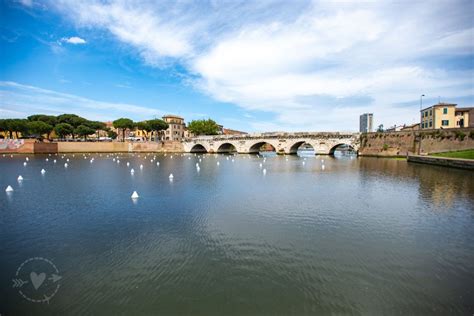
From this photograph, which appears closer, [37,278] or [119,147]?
[37,278]

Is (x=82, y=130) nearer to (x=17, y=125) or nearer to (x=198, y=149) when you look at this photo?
(x=17, y=125)

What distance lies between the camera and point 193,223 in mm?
11578

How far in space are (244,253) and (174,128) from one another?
107 meters

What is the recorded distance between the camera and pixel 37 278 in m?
7.22

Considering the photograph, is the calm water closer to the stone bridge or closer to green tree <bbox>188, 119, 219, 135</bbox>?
the stone bridge

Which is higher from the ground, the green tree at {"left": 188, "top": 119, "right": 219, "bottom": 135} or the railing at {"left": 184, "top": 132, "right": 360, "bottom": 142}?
the green tree at {"left": 188, "top": 119, "right": 219, "bottom": 135}

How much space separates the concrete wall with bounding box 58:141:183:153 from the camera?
72.8 meters

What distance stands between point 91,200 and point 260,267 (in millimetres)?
12982

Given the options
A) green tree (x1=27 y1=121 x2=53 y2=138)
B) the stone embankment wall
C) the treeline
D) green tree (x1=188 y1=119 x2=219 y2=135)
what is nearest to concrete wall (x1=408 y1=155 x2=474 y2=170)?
the stone embankment wall

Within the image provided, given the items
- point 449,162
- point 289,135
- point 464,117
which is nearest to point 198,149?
point 289,135

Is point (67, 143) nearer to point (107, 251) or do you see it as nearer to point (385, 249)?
point (107, 251)

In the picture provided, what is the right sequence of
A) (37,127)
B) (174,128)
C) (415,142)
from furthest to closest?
(174,128) → (37,127) → (415,142)

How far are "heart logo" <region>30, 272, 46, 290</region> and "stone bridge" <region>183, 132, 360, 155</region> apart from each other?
59.4m

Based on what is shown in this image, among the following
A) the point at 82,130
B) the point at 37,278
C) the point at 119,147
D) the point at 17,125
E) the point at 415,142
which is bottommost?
the point at 37,278
